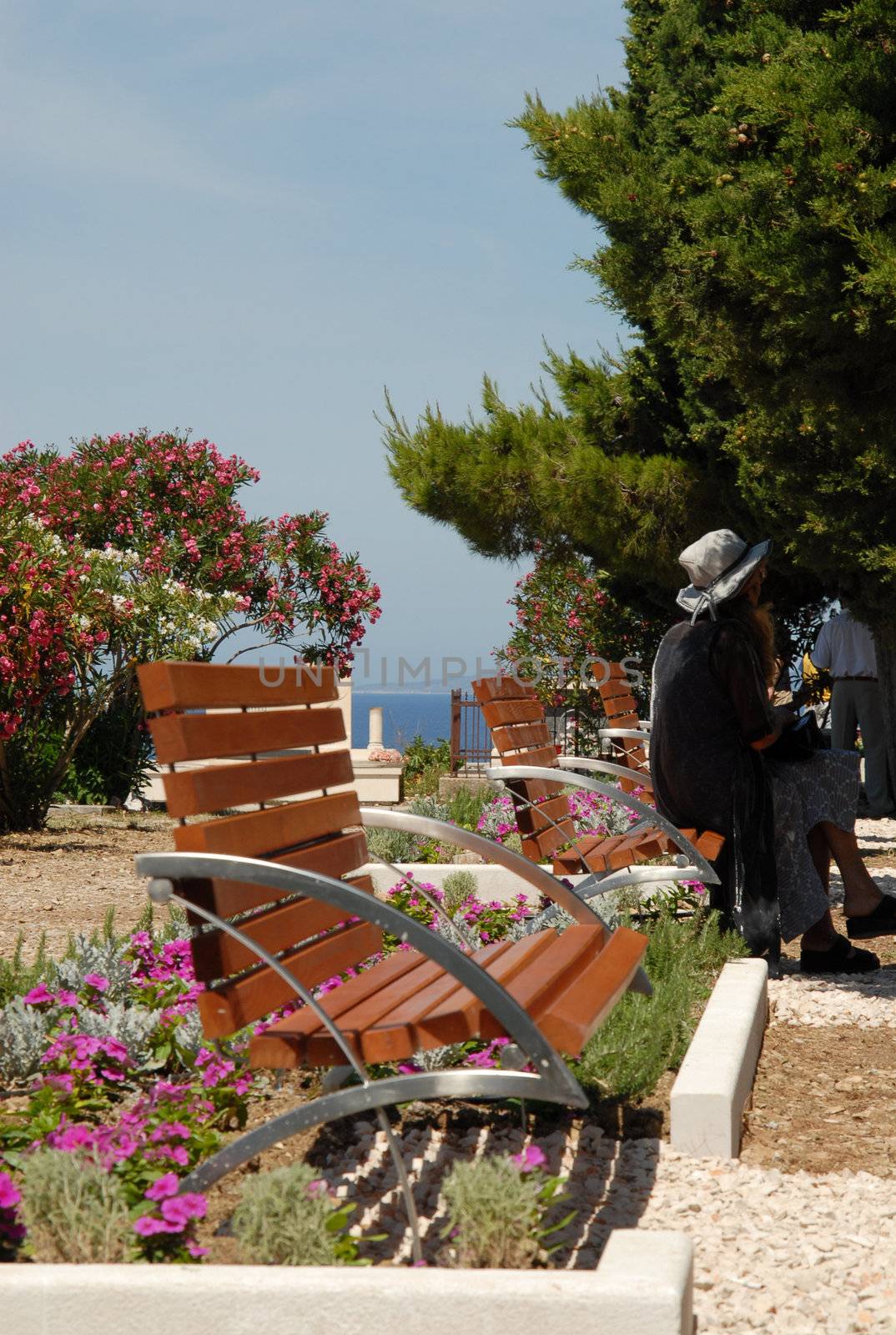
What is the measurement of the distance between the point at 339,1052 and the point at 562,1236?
0.62 m

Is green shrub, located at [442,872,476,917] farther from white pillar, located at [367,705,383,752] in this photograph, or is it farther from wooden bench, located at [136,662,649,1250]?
white pillar, located at [367,705,383,752]

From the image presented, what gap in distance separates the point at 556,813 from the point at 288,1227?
3110 millimetres

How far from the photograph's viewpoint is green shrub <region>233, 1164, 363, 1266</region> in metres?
2.11

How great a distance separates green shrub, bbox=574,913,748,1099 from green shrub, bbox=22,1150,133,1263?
4.89 feet

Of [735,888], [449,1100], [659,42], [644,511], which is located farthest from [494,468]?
[449,1100]

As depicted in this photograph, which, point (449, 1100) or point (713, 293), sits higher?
point (713, 293)

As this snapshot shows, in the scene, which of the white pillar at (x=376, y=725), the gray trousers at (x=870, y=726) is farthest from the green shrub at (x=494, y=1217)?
the white pillar at (x=376, y=725)

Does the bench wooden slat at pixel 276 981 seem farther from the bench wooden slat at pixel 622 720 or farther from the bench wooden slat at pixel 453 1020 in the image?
the bench wooden slat at pixel 622 720

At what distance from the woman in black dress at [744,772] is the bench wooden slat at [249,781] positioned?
6.50 ft

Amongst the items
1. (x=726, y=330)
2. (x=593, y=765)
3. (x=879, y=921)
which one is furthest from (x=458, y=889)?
(x=726, y=330)

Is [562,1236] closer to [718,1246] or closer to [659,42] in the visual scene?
[718,1246]

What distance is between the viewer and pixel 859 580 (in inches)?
329

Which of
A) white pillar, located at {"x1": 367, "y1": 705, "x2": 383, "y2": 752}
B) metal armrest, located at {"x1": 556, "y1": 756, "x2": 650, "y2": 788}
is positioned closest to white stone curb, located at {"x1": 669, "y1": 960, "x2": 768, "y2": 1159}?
metal armrest, located at {"x1": 556, "y1": 756, "x2": 650, "y2": 788}

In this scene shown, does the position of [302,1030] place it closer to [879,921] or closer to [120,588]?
[879,921]
